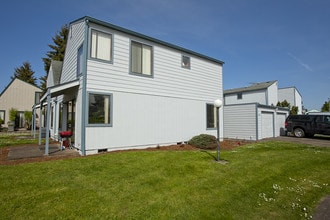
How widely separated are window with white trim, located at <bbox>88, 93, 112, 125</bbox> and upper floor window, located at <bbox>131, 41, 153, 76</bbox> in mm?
2149

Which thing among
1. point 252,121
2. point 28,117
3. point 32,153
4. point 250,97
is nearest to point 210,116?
point 252,121

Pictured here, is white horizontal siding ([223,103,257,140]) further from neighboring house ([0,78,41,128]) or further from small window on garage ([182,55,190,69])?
neighboring house ([0,78,41,128])

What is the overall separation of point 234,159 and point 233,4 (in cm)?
927

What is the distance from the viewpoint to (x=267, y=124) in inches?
664

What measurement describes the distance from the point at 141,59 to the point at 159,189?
23.8 ft

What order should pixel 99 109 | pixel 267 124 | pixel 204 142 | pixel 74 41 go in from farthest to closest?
1. pixel 267 124
2. pixel 204 142
3. pixel 74 41
4. pixel 99 109

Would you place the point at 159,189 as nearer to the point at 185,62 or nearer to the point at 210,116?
the point at 185,62

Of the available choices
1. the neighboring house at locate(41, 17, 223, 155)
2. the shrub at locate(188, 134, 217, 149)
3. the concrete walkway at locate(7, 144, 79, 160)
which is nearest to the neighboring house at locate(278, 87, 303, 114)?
the neighboring house at locate(41, 17, 223, 155)

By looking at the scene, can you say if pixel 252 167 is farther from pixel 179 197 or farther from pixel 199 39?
pixel 199 39

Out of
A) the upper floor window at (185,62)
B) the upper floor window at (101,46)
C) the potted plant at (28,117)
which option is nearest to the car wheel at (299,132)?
the upper floor window at (185,62)

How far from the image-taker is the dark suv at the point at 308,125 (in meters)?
15.2

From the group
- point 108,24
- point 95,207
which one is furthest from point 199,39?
point 95,207

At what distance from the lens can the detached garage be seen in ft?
50.4

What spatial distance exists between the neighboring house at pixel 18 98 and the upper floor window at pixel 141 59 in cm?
2488
